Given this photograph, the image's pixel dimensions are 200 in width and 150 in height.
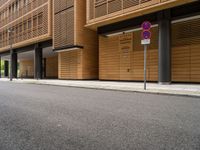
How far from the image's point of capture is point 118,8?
51.0 ft

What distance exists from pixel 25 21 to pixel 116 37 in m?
15.6

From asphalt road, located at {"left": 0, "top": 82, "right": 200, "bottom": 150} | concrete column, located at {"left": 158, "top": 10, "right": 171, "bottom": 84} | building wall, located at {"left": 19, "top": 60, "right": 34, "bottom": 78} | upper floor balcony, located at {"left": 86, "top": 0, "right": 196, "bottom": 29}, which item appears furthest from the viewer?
building wall, located at {"left": 19, "top": 60, "right": 34, "bottom": 78}

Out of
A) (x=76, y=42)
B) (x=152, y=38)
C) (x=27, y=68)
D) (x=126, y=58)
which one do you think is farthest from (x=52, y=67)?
(x=152, y=38)

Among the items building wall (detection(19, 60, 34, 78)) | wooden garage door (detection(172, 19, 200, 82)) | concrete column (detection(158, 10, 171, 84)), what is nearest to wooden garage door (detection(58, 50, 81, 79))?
concrete column (detection(158, 10, 171, 84))

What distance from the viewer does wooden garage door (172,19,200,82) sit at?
1364cm

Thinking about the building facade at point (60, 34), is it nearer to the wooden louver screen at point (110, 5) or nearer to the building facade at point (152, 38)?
the building facade at point (152, 38)

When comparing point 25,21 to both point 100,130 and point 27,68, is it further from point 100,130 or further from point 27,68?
point 100,130

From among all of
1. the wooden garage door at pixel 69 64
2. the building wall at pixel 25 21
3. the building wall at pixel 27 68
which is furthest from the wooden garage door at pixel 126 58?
the building wall at pixel 27 68

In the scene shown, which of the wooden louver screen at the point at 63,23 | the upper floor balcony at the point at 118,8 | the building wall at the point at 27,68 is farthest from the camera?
the building wall at the point at 27,68

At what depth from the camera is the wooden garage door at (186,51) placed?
1364 cm

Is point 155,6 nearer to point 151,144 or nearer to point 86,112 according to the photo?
point 86,112

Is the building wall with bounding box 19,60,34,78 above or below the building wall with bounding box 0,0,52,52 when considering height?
below

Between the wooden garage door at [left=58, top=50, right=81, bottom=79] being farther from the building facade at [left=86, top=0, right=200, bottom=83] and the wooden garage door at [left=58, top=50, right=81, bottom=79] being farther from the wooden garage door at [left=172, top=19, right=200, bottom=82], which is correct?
the wooden garage door at [left=172, top=19, right=200, bottom=82]

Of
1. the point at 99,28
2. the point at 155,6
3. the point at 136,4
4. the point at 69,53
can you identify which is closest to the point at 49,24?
the point at 69,53
